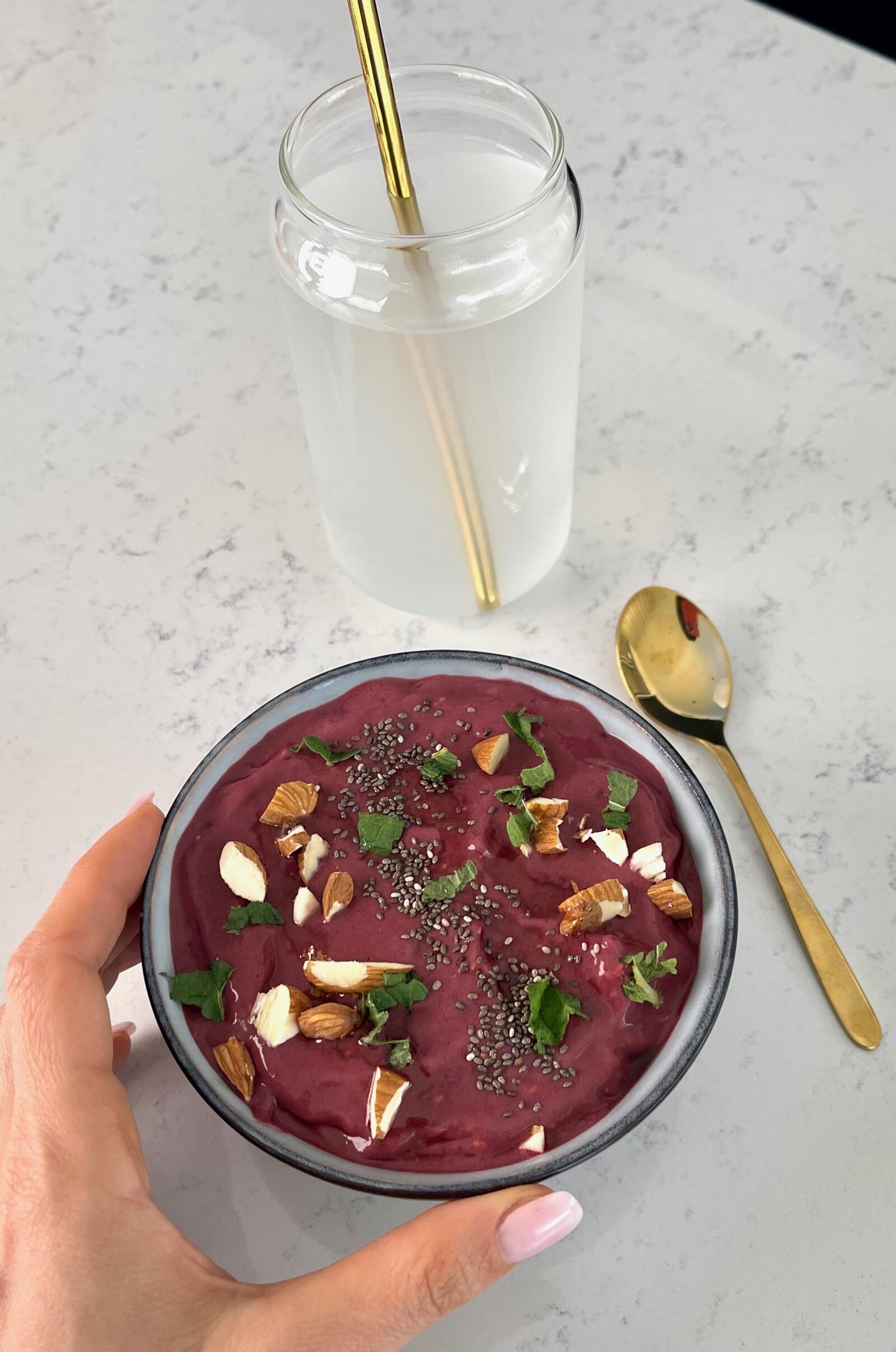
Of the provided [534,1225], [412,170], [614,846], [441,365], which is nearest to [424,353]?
[441,365]

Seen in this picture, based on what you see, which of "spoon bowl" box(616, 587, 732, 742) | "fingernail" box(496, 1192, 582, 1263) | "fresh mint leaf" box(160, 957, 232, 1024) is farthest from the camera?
"spoon bowl" box(616, 587, 732, 742)

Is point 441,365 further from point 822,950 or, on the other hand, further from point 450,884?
point 822,950

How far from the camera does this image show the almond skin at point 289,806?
90 centimetres

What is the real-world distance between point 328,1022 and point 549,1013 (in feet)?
0.48

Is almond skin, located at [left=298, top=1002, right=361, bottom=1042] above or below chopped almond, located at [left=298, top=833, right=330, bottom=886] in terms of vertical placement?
below

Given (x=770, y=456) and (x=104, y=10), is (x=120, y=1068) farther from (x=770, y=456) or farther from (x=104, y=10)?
(x=104, y=10)

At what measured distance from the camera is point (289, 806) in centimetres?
90

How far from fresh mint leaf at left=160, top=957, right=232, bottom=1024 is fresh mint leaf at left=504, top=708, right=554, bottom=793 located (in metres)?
0.26

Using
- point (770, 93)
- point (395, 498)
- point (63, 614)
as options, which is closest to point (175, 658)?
point (63, 614)

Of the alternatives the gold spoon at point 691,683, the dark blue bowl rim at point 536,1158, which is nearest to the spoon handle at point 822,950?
the gold spoon at point 691,683

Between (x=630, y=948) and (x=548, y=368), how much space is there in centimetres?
48

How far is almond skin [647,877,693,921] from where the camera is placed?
0.86m

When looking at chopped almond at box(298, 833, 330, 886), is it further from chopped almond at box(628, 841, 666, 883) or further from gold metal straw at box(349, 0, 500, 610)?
gold metal straw at box(349, 0, 500, 610)

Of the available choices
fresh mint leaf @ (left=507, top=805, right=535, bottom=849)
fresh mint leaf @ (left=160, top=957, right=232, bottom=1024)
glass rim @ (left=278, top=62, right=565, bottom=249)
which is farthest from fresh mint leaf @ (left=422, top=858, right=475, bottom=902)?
glass rim @ (left=278, top=62, right=565, bottom=249)
